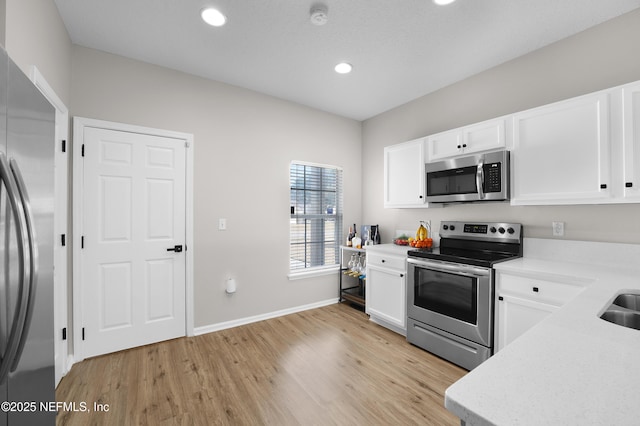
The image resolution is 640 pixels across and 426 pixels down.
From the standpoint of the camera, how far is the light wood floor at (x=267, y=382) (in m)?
1.79

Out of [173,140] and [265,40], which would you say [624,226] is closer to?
[265,40]

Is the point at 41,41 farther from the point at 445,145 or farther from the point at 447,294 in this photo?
the point at 447,294

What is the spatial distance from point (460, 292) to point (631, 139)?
59.5 inches

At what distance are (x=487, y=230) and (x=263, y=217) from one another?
2.42 m

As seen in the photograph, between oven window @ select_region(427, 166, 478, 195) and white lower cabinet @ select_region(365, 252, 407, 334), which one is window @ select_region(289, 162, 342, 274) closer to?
white lower cabinet @ select_region(365, 252, 407, 334)

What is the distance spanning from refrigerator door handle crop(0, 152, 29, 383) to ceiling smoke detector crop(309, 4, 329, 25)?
6.38 ft

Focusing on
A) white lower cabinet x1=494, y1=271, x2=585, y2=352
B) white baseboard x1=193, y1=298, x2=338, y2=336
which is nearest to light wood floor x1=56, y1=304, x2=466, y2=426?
white baseboard x1=193, y1=298, x2=338, y2=336

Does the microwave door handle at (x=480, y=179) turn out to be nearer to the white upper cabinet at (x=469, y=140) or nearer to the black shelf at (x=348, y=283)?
the white upper cabinet at (x=469, y=140)

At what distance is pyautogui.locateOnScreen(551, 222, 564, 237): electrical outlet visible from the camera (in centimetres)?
231

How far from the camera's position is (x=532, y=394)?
1.90 feet

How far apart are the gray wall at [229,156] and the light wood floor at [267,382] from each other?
0.60 metres

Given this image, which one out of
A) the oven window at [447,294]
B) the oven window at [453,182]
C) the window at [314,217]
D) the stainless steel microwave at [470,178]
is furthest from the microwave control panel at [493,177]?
the window at [314,217]

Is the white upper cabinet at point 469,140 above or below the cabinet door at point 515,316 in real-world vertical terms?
above

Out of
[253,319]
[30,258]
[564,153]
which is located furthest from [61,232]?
[564,153]
